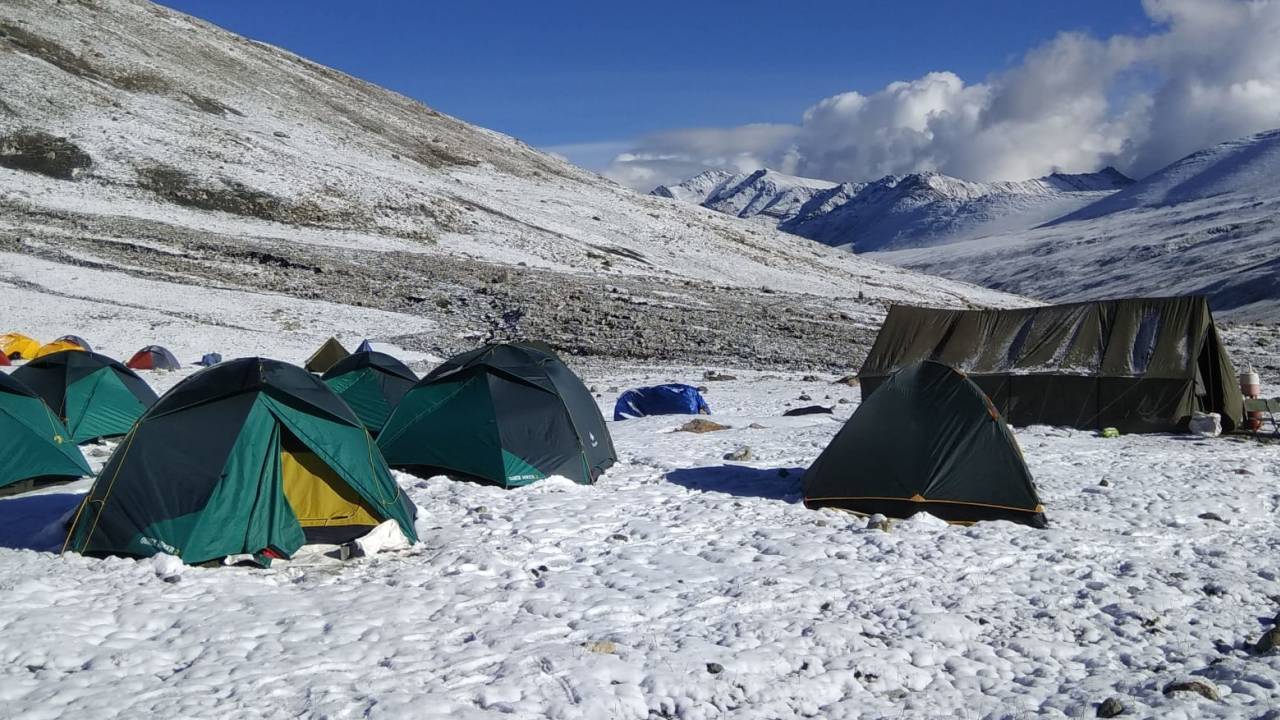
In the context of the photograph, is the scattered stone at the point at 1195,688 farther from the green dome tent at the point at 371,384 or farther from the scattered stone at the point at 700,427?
the green dome tent at the point at 371,384

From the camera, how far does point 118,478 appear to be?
10453mm

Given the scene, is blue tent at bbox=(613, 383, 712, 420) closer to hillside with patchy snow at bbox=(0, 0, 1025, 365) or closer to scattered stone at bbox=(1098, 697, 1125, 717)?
hillside with patchy snow at bbox=(0, 0, 1025, 365)

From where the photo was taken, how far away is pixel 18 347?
31.0m

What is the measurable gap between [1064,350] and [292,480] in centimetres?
1630

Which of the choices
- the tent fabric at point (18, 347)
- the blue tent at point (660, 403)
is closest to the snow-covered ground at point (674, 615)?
the blue tent at point (660, 403)

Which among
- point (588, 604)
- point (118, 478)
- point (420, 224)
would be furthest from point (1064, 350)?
point (420, 224)

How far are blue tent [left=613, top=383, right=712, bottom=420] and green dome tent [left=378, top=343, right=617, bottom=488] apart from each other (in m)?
7.81

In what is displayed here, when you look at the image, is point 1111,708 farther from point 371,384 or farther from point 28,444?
point 371,384

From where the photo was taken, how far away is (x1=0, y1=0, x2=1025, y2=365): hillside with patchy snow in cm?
4566

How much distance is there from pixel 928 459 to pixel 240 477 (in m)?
8.35

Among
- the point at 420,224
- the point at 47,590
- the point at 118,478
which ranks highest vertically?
the point at 420,224

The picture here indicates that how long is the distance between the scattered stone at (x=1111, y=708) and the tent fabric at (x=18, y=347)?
32816 mm

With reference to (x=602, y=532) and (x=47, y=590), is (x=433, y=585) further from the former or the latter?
(x=47, y=590)

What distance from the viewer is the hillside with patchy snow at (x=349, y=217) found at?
4566cm
